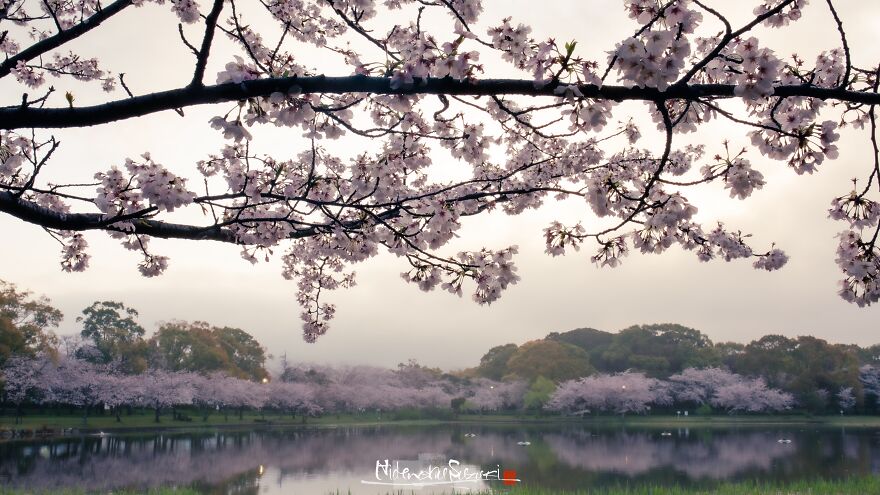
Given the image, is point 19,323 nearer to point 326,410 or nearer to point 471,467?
point 326,410

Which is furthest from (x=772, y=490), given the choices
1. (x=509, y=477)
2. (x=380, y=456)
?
(x=380, y=456)

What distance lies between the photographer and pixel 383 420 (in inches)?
2105

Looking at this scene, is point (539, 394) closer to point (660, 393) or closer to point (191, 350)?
point (660, 393)

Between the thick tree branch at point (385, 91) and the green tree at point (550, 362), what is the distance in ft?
188

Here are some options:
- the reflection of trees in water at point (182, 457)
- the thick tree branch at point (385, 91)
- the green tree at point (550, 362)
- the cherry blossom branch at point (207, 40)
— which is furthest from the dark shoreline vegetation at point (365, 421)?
the cherry blossom branch at point (207, 40)

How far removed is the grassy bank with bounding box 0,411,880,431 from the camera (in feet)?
→ 115

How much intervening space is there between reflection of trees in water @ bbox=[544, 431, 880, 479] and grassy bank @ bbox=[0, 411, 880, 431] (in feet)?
50.8

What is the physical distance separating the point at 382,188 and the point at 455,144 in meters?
0.99

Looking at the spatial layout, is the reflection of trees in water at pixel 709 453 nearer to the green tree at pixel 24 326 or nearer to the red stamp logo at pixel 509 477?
the red stamp logo at pixel 509 477

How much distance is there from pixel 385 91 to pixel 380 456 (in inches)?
904

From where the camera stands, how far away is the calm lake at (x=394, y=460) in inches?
672

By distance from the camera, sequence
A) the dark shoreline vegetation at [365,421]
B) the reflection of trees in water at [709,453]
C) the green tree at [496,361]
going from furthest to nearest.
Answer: the green tree at [496,361] → the dark shoreline vegetation at [365,421] → the reflection of trees in water at [709,453]

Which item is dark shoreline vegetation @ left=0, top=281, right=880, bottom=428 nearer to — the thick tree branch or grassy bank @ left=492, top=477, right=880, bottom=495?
grassy bank @ left=492, top=477, right=880, bottom=495

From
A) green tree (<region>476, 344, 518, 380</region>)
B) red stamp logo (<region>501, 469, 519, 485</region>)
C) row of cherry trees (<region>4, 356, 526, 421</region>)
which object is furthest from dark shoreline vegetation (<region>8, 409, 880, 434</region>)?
red stamp logo (<region>501, 469, 519, 485</region>)
